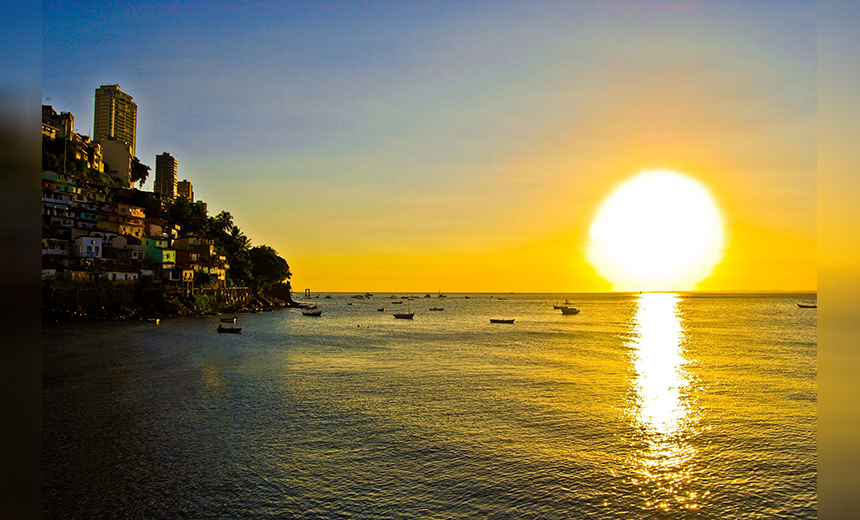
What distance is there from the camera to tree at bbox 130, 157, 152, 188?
145375mm

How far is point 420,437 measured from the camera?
24.4 meters

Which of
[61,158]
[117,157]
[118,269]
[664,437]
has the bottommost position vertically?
[664,437]

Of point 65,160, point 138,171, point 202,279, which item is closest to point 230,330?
point 202,279

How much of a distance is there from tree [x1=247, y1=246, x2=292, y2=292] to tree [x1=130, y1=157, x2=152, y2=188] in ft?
131

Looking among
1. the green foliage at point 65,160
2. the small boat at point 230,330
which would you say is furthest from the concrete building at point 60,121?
the small boat at point 230,330

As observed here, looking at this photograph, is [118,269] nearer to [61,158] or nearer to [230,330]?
[61,158]

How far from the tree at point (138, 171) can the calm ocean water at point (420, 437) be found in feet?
372

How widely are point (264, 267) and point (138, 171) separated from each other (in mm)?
48963

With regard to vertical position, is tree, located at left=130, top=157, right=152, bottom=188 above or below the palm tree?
above

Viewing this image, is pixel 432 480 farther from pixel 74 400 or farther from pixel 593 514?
pixel 74 400

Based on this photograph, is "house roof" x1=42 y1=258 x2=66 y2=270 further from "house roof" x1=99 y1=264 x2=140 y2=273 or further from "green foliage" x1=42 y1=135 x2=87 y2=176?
"green foliage" x1=42 y1=135 x2=87 y2=176

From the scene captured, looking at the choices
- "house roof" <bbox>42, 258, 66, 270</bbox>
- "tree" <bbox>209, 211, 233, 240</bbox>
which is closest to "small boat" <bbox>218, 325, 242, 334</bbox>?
"house roof" <bbox>42, 258, 66, 270</bbox>

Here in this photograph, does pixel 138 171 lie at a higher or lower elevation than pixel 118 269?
higher
